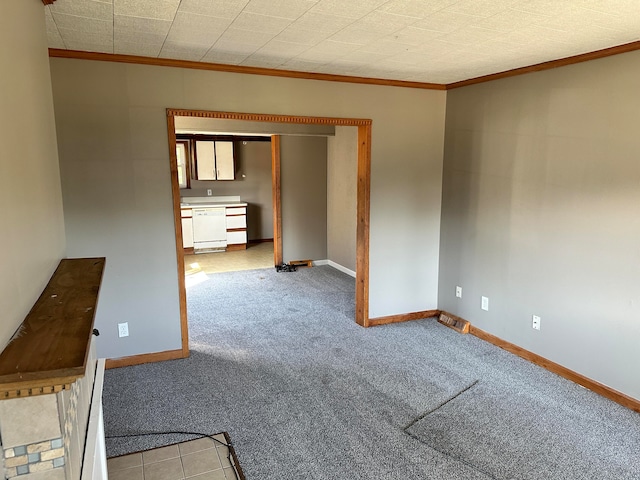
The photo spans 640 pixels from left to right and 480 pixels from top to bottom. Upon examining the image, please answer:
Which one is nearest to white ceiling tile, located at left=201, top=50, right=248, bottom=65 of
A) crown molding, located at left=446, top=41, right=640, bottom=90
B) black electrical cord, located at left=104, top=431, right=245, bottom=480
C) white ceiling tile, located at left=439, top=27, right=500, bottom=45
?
white ceiling tile, located at left=439, top=27, right=500, bottom=45

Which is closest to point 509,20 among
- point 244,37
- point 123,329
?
point 244,37

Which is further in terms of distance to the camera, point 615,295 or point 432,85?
point 432,85

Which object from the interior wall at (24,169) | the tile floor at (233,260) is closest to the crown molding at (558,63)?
the interior wall at (24,169)

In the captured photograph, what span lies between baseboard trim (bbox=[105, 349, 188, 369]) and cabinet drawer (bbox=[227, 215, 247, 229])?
4657 millimetres

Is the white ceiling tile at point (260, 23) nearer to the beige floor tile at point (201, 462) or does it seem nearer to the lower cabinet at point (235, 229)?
the beige floor tile at point (201, 462)

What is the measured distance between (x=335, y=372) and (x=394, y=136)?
2212mm

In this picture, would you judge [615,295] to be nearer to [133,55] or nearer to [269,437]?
[269,437]

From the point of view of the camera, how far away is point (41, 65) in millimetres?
1755

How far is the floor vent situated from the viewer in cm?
406

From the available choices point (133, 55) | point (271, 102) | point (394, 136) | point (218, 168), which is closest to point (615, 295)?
point (394, 136)

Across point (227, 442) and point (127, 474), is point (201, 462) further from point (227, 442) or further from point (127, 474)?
point (127, 474)

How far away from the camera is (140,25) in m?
Answer: 2.37

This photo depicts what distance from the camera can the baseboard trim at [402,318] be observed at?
4246mm

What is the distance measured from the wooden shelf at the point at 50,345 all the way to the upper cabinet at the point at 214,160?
6959 millimetres
